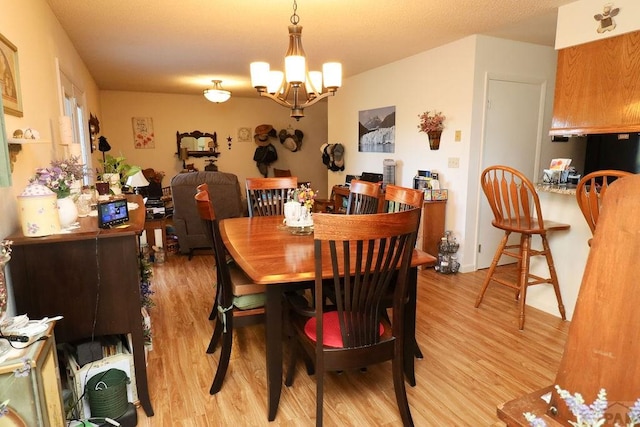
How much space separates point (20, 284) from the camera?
1.58 meters

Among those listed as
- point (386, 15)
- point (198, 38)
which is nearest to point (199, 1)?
point (198, 38)

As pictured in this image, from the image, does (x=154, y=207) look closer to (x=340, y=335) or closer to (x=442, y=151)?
(x=442, y=151)

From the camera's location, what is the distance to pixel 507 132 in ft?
12.9

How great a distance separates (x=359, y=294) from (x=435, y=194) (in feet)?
8.80

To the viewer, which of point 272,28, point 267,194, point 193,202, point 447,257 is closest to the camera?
point 267,194

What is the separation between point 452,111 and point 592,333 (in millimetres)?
3564

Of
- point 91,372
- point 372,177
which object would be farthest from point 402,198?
point 372,177

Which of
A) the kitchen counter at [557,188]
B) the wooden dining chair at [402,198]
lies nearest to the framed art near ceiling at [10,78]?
the wooden dining chair at [402,198]

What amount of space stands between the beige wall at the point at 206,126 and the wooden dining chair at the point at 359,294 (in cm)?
626

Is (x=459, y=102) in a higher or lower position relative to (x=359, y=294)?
higher

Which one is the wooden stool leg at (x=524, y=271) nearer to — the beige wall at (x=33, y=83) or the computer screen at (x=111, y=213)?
the computer screen at (x=111, y=213)

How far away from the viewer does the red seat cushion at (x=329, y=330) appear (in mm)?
1651

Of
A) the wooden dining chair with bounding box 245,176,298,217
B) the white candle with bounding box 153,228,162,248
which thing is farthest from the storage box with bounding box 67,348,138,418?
the white candle with bounding box 153,228,162,248

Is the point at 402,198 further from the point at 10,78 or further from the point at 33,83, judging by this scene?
the point at 33,83
